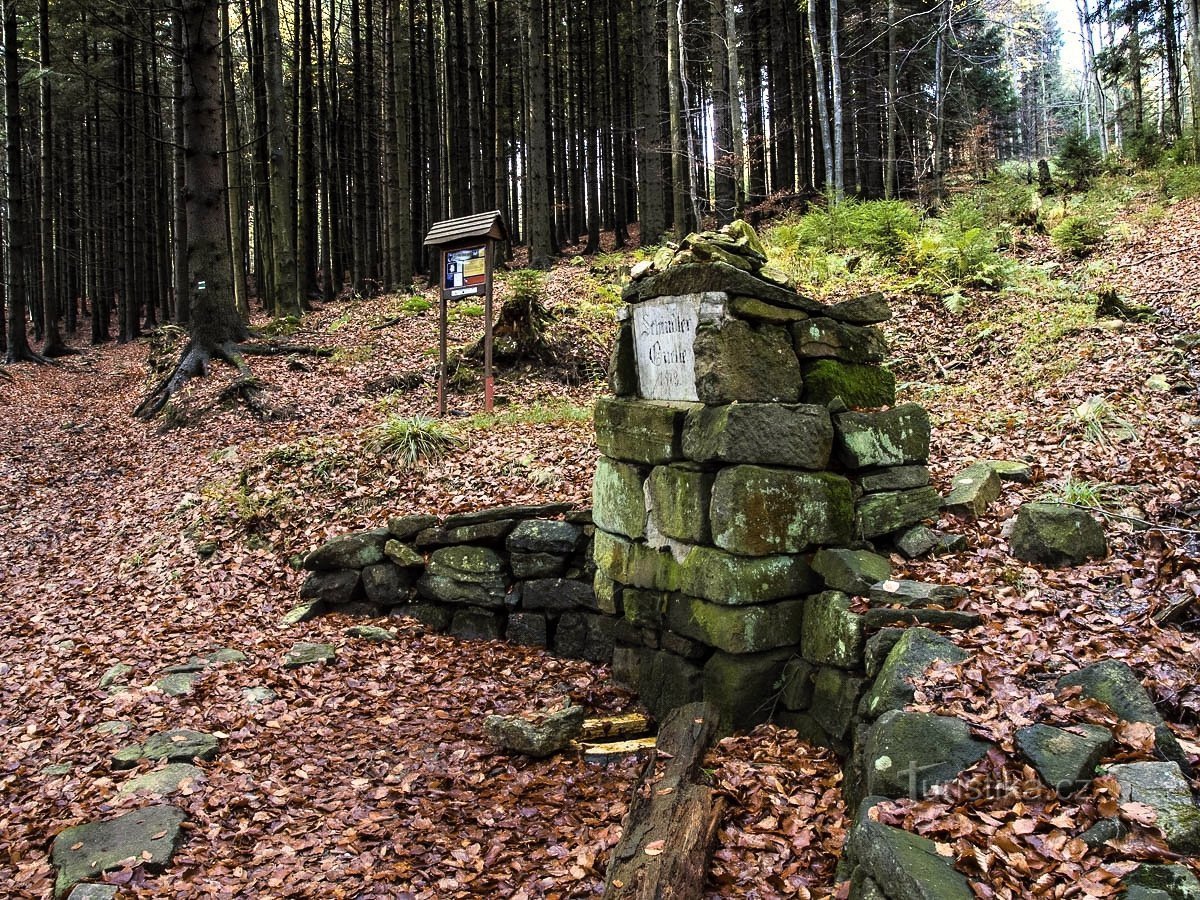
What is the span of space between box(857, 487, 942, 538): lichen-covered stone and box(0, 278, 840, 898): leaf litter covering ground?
1.49 metres

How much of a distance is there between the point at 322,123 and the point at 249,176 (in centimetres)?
433

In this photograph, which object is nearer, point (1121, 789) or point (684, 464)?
point (1121, 789)

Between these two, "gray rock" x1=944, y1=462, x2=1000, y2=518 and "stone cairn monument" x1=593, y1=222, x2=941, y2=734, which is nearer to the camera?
"stone cairn monument" x1=593, y1=222, x2=941, y2=734

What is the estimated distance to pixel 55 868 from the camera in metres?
3.69

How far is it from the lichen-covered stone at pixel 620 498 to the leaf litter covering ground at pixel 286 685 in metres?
1.26

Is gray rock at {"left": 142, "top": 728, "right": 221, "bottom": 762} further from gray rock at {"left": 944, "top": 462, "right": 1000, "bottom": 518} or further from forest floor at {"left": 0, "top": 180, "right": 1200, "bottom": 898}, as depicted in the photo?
gray rock at {"left": 944, "top": 462, "right": 1000, "bottom": 518}

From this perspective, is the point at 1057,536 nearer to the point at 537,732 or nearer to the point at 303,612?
the point at 537,732

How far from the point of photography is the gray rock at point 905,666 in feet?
11.2

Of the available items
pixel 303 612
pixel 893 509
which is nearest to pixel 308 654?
pixel 303 612

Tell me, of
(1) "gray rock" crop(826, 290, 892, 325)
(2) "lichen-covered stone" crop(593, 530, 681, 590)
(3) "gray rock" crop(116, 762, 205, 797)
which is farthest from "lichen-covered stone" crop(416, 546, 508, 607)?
(1) "gray rock" crop(826, 290, 892, 325)

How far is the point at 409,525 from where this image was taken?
7.21 meters

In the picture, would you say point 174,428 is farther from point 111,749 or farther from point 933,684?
point 933,684

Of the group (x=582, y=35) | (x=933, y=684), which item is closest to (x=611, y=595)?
(x=933, y=684)

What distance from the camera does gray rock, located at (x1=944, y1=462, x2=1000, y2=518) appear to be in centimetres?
508
